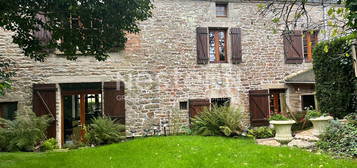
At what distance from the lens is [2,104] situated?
289 inches

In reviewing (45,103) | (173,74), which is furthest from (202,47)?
(45,103)

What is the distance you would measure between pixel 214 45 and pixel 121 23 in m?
5.46

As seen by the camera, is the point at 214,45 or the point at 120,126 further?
the point at 214,45

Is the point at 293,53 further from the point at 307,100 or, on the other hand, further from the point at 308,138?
the point at 308,138

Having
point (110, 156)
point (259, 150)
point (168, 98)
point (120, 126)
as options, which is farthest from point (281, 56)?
point (110, 156)

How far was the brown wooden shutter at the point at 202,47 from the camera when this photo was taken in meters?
8.76

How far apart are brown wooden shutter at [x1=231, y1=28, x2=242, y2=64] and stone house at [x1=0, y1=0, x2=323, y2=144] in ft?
0.13

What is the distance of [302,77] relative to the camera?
9.05m

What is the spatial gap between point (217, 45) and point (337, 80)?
4186mm

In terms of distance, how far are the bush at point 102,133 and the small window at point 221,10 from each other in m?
5.86

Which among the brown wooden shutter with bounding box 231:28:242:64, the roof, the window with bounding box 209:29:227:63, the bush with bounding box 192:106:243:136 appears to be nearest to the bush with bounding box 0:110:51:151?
the bush with bounding box 192:106:243:136

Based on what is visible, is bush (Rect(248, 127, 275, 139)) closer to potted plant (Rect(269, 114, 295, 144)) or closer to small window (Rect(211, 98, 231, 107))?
small window (Rect(211, 98, 231, 107))

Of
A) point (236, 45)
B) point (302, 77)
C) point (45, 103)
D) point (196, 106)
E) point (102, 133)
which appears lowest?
point (102, 133)

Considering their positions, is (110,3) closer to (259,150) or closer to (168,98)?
(259,150)
